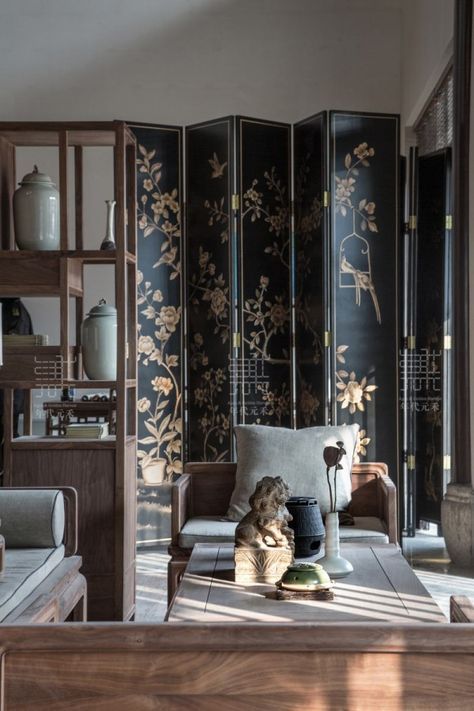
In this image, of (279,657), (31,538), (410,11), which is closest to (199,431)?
(31,538)

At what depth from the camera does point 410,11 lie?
6.11m

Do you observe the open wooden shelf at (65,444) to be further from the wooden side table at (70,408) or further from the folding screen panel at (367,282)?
the folding screen panel at (367,282)

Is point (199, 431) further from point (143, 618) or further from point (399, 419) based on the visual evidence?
point (143, 618)

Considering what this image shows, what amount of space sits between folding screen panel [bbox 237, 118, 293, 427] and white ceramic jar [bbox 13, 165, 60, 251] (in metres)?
1.85

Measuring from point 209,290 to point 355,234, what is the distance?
3.06 ft

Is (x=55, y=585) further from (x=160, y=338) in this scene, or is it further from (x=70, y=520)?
(x=160, y=338)

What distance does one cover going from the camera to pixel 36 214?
3.80 metres

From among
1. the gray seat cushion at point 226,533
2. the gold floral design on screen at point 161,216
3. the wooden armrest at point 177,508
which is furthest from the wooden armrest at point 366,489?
the gold floral design on screen at point 161,216

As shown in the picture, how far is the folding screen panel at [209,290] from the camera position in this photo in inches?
218

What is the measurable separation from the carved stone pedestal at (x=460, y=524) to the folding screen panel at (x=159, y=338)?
5.35ft

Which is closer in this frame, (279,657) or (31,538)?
(279,657)

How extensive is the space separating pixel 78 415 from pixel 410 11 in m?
3.37

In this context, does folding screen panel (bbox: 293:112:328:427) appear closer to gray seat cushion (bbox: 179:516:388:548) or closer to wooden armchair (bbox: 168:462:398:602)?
wooden armchair (bbox: 168:462:398:602)

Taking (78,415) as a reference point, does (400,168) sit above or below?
above
